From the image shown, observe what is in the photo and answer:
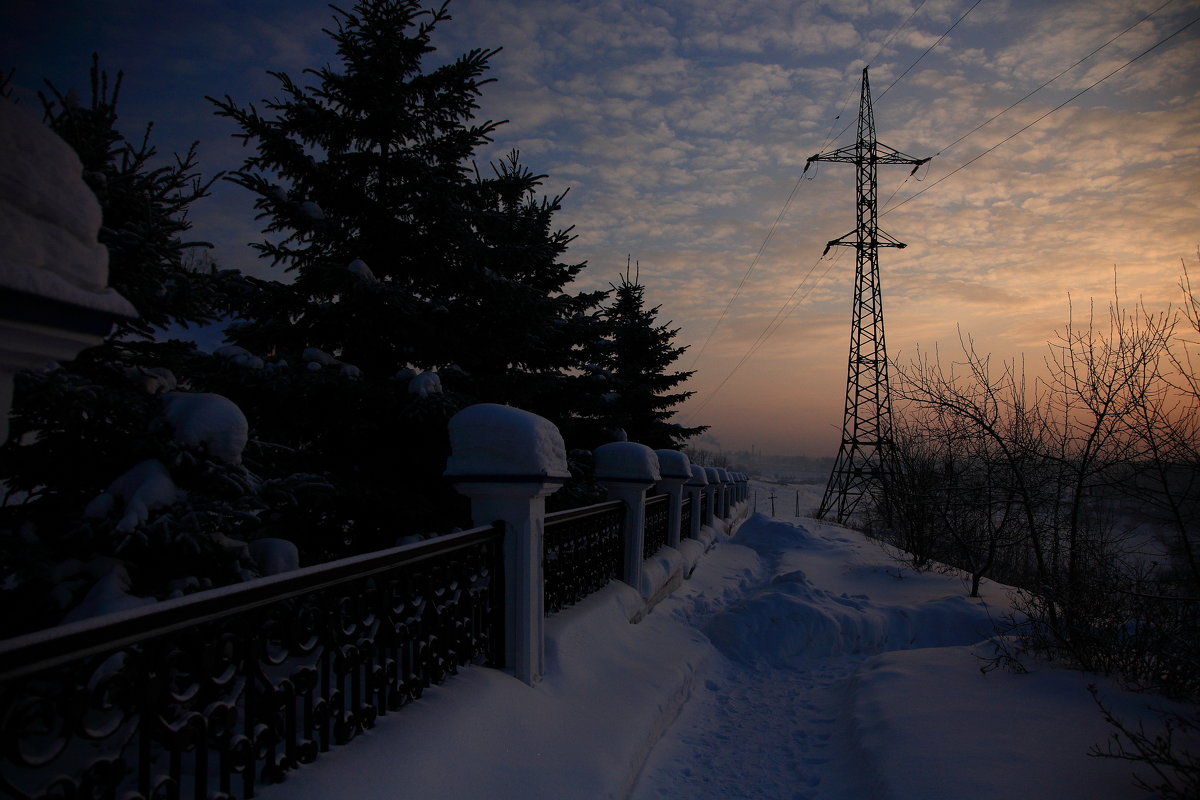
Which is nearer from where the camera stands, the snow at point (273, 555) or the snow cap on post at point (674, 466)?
the snow at point (273, 555)

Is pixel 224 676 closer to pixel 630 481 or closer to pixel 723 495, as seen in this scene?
pixel 630 481

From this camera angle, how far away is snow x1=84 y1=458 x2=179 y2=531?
271cm

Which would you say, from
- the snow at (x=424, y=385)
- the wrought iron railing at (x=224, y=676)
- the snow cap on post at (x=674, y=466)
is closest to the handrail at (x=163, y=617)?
the wrought iron railing at (x=224, y=676)

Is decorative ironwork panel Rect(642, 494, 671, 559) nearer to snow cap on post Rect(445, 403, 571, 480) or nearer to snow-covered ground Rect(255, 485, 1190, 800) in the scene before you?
snow-covered ground Rect(255, 485, 1190, 800)

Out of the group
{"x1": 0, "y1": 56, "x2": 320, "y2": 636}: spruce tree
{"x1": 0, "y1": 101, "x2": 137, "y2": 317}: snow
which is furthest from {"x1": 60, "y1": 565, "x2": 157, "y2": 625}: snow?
{"x1": 0, "y1": 101, "x2": 137, "y2": 317}: snow

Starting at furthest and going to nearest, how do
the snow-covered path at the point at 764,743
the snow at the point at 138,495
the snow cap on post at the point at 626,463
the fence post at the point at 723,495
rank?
1. the fence post at the point at 723,495
2. the snow cap on post at the point at 626,463
3. the snow-covered path at the point at 764,743
4. the snow at the point at 138,495

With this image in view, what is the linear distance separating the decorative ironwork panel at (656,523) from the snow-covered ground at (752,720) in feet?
4.30

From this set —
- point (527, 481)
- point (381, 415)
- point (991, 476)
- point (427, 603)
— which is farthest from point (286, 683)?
point (991, 476)

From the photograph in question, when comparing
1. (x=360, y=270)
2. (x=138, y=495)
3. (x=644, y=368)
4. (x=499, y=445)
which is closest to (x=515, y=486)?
(x=499, y=445)

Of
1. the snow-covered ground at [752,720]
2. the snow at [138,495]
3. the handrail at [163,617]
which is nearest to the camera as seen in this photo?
the handrail at [163,617]

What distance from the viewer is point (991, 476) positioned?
26.0 ft

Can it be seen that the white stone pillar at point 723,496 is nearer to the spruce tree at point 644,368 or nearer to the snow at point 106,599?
the spruce tree at point 644,368

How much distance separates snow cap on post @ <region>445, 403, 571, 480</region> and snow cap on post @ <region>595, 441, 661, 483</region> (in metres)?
3.04

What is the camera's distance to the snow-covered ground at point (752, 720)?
2846 mm
